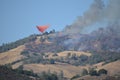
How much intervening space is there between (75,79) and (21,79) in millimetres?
43445

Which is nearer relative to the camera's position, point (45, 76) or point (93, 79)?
point (93, 79)

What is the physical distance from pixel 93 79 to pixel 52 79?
905 inches

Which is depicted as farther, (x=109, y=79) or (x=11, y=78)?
(x=109, y=79)

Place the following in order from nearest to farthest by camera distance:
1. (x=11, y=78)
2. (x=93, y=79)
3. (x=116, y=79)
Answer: (x=11, y=78) → (x=116, y=79) → (x=93, y=79)

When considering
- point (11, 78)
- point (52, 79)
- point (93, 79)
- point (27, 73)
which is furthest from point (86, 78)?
point (11, 78)

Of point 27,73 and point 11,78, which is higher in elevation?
point 27,73

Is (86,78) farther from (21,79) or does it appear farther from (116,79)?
(21,79)

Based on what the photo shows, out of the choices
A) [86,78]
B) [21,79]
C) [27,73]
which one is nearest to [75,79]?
[86,78]

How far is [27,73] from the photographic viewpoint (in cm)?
19888

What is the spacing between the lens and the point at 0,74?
6142 inches

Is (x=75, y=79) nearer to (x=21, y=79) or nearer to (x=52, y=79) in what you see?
(x=52, y=79)

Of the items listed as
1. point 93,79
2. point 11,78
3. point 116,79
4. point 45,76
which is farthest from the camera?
point 45,76

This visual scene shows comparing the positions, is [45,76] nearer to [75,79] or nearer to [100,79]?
[75,79]

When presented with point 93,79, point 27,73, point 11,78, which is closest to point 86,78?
point 93,79
